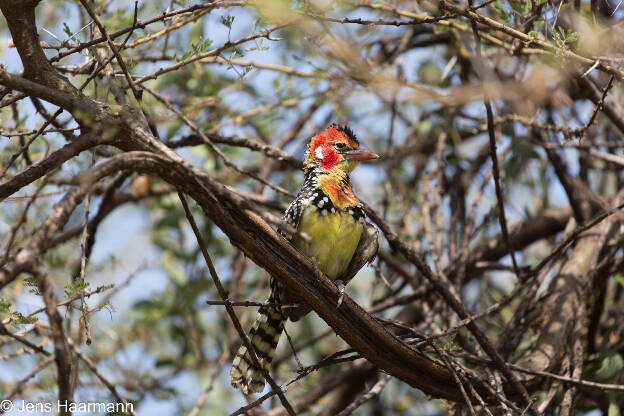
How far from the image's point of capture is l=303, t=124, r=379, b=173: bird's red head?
402cm

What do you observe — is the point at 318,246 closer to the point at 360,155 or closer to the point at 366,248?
the point at 366,248

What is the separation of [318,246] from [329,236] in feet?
0.25

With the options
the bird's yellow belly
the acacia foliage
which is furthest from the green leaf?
the bird's yellow belly

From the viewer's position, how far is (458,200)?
5.11 metres

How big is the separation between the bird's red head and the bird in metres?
0.12

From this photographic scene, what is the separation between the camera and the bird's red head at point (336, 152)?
13.2ft

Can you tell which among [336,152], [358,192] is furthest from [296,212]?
[358,192]

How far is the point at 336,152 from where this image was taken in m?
4.06

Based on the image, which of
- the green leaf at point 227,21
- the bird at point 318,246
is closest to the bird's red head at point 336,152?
the bird at point 318,246

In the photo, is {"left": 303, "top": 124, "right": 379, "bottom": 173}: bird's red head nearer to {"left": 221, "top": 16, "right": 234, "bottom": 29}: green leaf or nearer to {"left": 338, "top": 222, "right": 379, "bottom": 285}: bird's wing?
{"left": 338, "top": 222, "right": 379, "bottom": 285}: bird's wing

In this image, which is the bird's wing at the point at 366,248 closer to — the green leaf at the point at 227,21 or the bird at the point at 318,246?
the bird at the point at 318,246

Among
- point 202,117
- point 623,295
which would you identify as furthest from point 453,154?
point 202,117

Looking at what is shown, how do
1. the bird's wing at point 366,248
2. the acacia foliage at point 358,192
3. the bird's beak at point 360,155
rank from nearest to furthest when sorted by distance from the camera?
1. the acacia foliage at point 358,192
2. the bird's wing at point 366,248
3. the bird's beak at point 360,155

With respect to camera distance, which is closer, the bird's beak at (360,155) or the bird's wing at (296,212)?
the bird's wing at (296,212)
